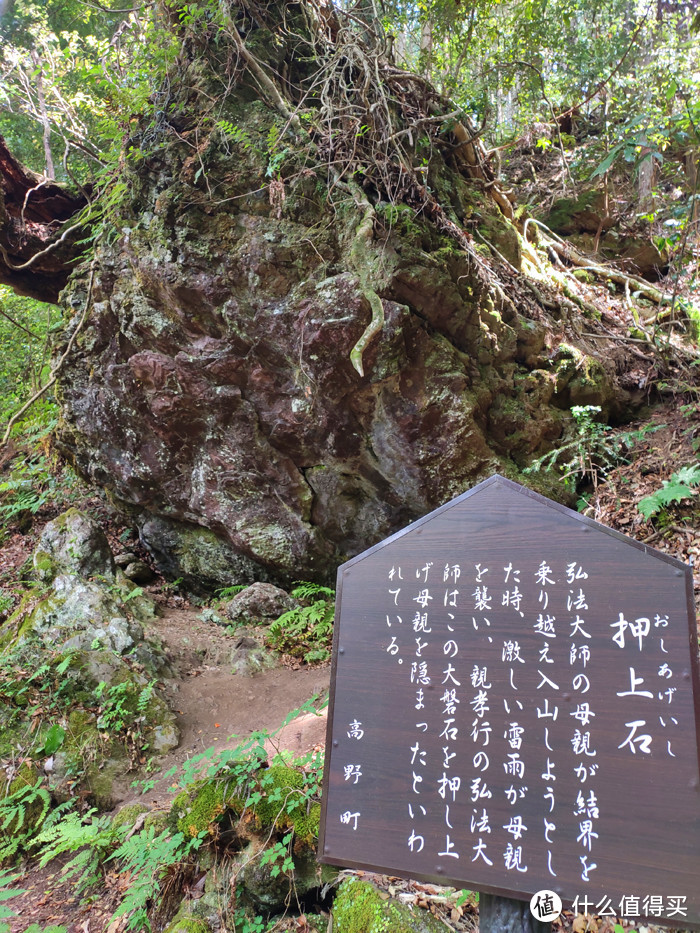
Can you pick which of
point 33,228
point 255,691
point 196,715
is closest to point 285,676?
point 255,691

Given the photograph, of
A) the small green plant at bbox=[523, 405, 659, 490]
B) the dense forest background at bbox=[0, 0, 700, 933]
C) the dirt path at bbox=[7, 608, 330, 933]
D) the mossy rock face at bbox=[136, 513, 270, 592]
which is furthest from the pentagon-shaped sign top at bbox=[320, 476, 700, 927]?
the mossy rock face at bbox=[136, 513, 270, 592]

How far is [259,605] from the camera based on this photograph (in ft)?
21.1

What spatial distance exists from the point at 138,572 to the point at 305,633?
2816 mm

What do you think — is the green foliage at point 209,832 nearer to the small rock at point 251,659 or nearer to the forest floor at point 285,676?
the forest floor at point 285,676

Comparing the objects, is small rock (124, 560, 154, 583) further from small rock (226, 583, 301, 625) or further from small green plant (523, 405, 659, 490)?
small green plant (523, 405, 659, 490)

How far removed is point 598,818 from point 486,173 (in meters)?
7.20

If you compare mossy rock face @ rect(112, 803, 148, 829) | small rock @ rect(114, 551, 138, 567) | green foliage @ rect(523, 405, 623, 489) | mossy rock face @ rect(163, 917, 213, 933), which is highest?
green foliage @ rect(523, 405, 623, 489)

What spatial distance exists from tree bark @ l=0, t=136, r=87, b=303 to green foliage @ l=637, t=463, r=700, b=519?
7979mm

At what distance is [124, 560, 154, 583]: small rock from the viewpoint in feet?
23.8

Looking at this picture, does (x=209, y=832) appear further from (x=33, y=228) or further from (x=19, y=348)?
(x=19, y=348)

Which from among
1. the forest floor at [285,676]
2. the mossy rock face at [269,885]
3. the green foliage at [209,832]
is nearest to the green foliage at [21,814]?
the forest floor at [285,676]

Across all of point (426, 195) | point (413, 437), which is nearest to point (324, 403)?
point (413, 437)

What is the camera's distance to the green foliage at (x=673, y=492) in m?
4.61

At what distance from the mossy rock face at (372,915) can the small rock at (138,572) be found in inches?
212
